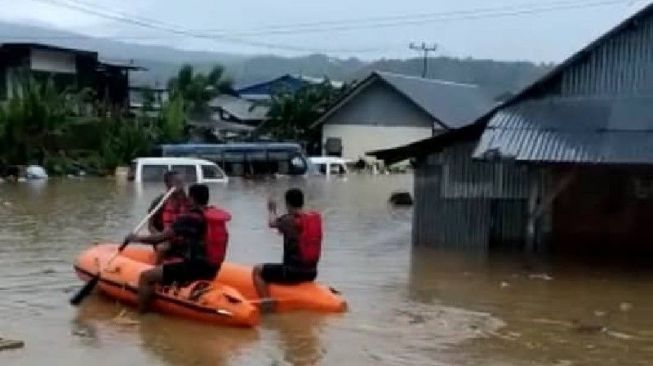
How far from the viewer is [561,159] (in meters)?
17.0

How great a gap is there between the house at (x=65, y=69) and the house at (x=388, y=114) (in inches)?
427

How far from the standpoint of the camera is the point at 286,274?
42.3 ft

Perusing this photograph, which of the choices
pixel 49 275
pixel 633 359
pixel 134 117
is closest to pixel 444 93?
pixel 134 117

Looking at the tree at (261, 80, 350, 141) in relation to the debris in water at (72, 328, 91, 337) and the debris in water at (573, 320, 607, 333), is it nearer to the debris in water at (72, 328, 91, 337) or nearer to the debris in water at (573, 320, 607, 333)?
the debris in water at (573, 320, 607, 333)

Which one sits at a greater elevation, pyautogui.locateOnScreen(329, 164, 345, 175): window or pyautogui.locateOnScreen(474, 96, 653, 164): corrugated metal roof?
pyautogui.locateOnScreen(474, 96, 653, 164): corrugated metal roof

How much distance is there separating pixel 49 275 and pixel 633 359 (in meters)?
8.70

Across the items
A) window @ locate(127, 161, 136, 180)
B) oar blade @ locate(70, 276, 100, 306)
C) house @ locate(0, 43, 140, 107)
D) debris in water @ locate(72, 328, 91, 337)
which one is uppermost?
house @ locate(0, 43, 140, 107)

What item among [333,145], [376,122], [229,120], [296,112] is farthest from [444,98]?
[229,120]

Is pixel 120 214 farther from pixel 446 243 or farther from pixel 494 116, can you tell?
pixel 494 116

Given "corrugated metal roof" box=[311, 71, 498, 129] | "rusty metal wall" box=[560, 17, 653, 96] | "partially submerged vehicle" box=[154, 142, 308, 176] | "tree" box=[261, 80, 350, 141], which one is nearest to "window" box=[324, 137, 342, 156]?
"corrugated metal roof" box=[311, 71, 498, 129]

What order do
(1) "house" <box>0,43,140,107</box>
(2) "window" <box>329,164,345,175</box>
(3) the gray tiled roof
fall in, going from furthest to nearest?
(3) the gray tiled roof, (2) "window" <box>329,164,345,175</box>, (1) "house" <box>0,43,140,107</box>

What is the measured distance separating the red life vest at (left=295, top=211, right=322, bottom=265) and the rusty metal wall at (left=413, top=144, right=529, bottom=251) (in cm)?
759

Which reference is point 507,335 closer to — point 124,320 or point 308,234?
point 308,234

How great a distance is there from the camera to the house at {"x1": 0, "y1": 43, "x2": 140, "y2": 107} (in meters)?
46.5
